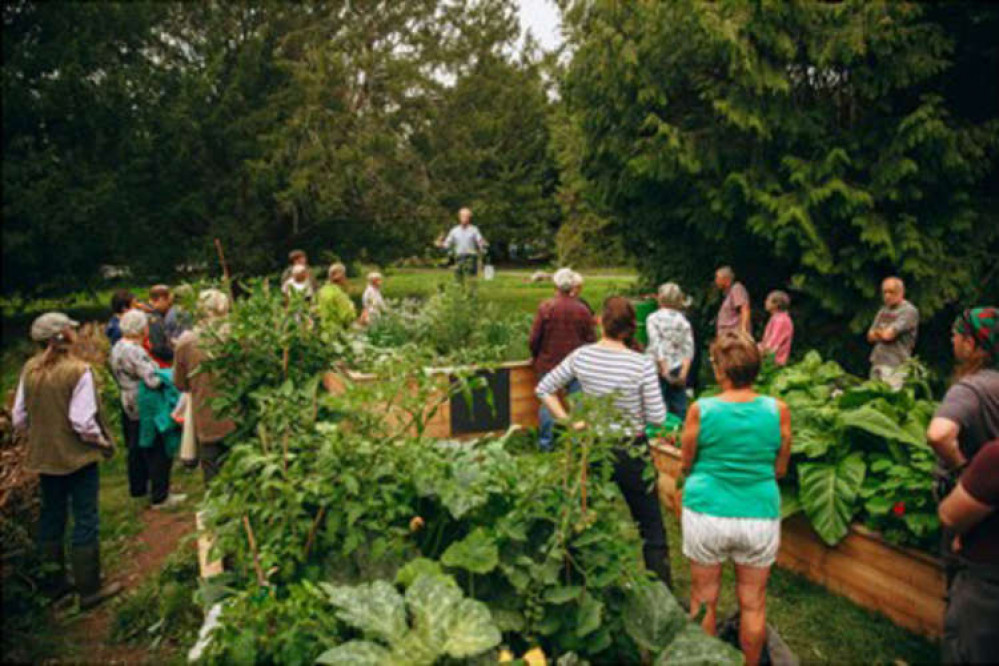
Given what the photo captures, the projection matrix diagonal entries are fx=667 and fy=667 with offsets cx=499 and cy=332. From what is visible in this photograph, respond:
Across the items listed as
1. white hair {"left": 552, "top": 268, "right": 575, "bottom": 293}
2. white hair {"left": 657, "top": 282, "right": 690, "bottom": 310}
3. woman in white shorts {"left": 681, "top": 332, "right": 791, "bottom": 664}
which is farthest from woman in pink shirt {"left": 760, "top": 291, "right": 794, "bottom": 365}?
woman in white shorts {"left": 681, "top": 332, "right": 791, "bottom": 664}

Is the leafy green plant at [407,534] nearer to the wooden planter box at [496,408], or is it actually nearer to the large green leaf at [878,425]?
the large green leaf at [878,425]

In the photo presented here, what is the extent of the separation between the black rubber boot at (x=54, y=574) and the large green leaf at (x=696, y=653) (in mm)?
4036

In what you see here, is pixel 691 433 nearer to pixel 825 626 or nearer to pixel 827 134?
pixel 825 626

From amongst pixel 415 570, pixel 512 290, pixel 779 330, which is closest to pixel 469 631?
pixel 415 570

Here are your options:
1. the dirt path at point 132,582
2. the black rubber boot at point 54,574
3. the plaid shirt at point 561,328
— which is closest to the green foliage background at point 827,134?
the plaid shirt at point 561,328

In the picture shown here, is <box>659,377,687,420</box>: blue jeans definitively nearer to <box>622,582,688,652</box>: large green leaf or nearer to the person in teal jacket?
<box>622,582,688,652</box>: large green leaf

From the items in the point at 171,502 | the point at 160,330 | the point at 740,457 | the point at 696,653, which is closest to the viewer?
the point at 696,653

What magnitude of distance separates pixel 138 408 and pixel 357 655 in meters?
4.65

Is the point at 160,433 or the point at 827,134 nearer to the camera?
the point at 160,433

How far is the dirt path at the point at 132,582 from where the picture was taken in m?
3.69

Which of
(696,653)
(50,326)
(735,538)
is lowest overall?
(696,653)

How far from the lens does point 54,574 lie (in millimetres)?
4406

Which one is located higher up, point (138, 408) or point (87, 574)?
point (138, 408)

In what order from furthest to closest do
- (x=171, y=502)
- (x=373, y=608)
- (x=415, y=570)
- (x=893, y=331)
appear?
(x=893, y=331), (x=171, y=502), (x=415, y=570), (x=373, y=608)
